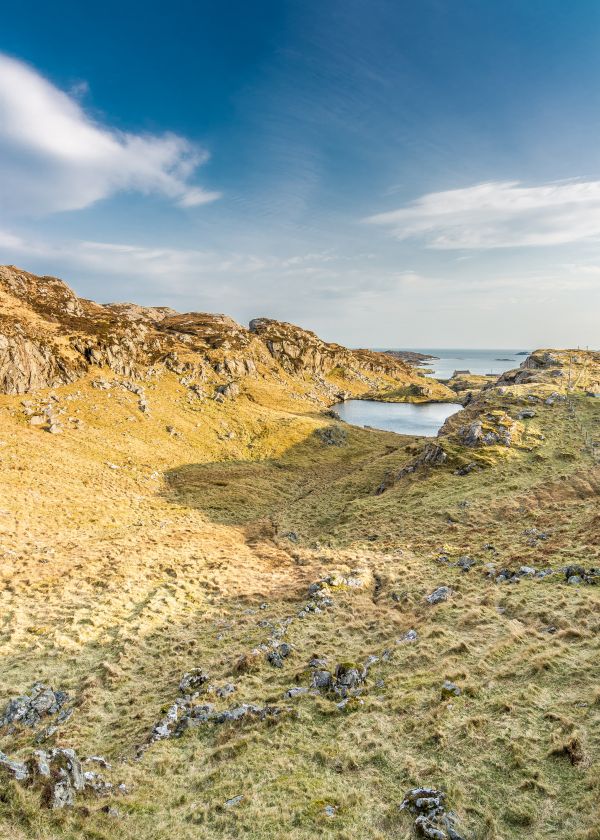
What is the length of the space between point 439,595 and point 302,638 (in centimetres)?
770

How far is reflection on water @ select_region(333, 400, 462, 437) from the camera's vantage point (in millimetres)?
114812

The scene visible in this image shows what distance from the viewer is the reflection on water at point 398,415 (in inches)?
4520

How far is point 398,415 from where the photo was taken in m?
137

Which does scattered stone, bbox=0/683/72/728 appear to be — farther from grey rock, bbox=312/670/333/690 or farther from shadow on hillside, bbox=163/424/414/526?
shadow on hillside, bbox=163/424/414/526

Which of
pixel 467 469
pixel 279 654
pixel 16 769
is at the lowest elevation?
pixel 279 654

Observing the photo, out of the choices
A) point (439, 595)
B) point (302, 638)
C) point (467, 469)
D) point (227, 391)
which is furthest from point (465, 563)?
point (227, 391)

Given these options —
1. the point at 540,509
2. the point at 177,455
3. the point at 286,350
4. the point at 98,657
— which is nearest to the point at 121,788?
the point at 98,657

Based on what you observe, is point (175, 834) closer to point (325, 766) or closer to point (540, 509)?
point (325, 766)

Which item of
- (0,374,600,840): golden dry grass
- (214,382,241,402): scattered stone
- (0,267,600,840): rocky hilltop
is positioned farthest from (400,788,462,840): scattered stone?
(214,382,241,402): scattered stone

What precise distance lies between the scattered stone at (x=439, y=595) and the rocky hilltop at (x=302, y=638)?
13 cm

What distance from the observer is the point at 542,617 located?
16266 mm

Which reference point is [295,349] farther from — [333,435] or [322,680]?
[322,680]

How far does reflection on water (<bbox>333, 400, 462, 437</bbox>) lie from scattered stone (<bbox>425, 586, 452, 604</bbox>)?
86.7 m

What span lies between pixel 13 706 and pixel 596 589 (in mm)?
24395
